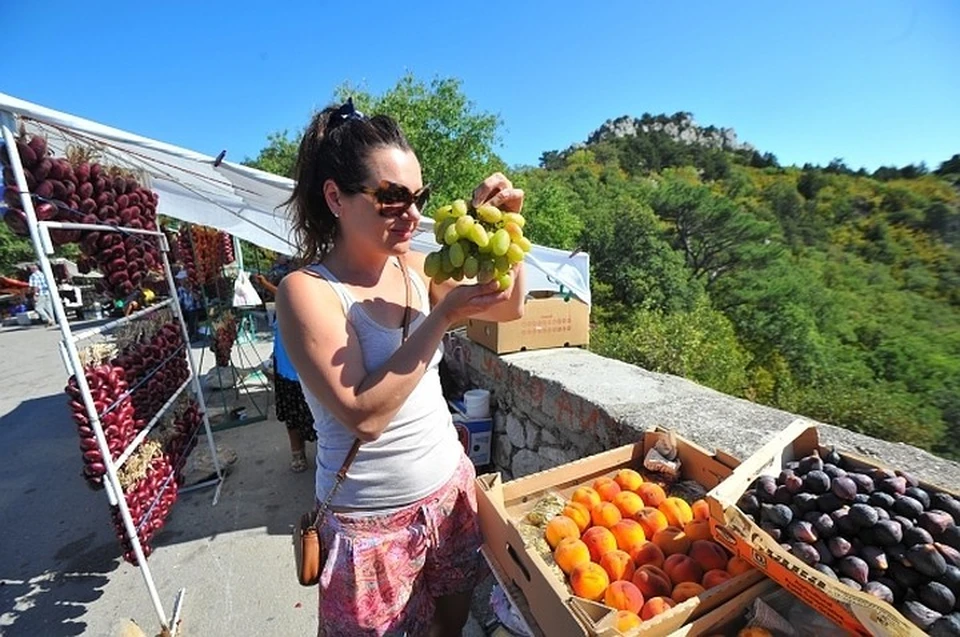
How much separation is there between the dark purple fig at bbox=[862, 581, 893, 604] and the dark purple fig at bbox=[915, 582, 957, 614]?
0.06 meters

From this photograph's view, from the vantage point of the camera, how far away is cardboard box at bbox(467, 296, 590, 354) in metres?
3.62

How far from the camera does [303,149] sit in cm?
151

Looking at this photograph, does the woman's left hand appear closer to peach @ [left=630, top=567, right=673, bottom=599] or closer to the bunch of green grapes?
the bunch of green grapes

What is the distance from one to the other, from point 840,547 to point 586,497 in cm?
71

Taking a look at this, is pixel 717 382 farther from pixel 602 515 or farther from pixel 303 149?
pixel 303 149

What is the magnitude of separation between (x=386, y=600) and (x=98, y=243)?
2.75m

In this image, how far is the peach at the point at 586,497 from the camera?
151 centimetres

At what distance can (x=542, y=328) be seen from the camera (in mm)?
3703

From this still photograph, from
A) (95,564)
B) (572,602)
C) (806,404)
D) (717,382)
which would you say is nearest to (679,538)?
(572,602)

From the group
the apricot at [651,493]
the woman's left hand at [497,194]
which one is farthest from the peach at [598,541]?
the woman's left hand at [497,194]

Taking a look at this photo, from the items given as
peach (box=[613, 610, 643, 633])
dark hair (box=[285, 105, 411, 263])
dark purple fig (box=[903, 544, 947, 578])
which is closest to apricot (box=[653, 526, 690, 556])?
peach (box=[613, 610, 643, 633])

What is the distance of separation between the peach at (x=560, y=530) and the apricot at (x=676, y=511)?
12.4 inches

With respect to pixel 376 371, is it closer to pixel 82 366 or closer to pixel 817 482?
pixel 817 482

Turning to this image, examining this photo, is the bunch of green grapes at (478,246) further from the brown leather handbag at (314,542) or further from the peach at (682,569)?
the peach at (682,569)
